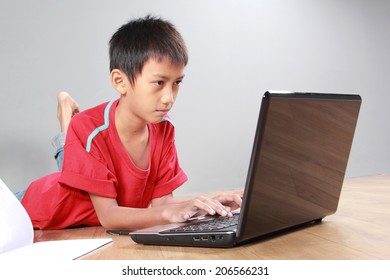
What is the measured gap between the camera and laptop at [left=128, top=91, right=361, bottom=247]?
28.3 inches

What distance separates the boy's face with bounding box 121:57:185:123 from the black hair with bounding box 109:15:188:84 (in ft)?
0.05

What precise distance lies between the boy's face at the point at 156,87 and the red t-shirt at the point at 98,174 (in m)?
0.12

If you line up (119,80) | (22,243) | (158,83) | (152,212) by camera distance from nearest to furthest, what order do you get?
1. (22,243)
2. (152,212)
3. (158,83)
4. (119,80)

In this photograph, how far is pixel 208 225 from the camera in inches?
32.4

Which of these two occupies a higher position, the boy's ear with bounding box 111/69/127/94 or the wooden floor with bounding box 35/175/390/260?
the boy's ear with bounding box 111/69/127/94

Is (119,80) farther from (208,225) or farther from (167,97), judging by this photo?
(208,225)

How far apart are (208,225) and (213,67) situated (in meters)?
2.45

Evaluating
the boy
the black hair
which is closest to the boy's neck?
the boy

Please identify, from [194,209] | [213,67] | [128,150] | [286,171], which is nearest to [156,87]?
[128,150]

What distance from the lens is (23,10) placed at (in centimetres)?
263

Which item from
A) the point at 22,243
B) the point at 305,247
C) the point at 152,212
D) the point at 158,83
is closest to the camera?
the point at 305,247

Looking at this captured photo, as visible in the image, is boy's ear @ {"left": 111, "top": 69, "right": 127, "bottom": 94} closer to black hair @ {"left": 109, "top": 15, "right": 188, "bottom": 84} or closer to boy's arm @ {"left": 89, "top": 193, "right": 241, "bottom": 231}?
black hair @ {"left": 109, "top": 15, "right": 188, "bottom": 84}

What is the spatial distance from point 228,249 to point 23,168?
2088 millimetres

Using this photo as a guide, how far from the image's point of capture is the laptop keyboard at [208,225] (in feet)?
2.60
